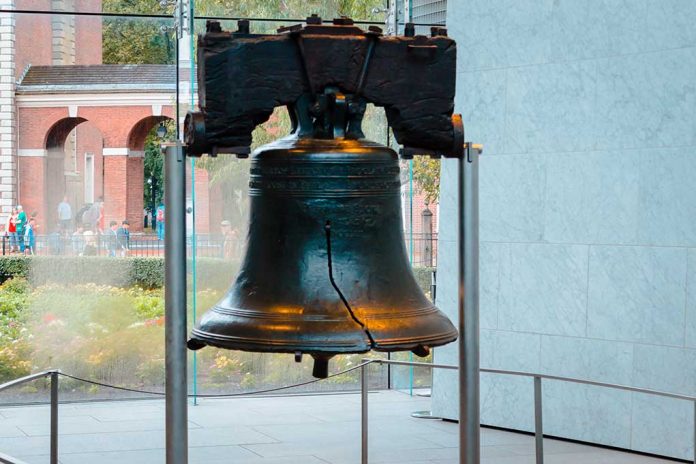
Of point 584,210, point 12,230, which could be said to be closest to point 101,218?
point 12,230

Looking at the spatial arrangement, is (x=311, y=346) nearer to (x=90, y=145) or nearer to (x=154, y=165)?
(x=154, y=165)

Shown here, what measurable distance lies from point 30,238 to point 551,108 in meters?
4.84

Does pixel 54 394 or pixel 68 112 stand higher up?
pixel 68 112

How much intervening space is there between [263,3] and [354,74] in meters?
7.67

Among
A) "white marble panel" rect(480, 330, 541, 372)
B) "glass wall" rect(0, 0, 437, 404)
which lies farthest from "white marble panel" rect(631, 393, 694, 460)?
"glass wall" rect(0, 0, 437, 404)

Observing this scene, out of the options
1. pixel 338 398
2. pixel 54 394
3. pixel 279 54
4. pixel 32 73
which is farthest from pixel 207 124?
pixel 32 73

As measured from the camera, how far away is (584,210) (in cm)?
869

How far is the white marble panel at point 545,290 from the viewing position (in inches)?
343

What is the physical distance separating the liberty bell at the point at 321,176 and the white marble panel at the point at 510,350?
511cm

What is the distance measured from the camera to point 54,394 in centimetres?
657

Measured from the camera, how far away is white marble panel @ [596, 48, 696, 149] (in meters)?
8.15

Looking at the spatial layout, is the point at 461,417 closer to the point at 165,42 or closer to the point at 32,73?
the point at 165,42

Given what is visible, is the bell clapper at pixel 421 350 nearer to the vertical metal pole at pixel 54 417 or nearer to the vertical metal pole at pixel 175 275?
the vertical metal pole at pixel 175 275

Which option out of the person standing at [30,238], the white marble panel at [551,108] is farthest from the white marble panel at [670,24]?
the person standing at [30,238]
